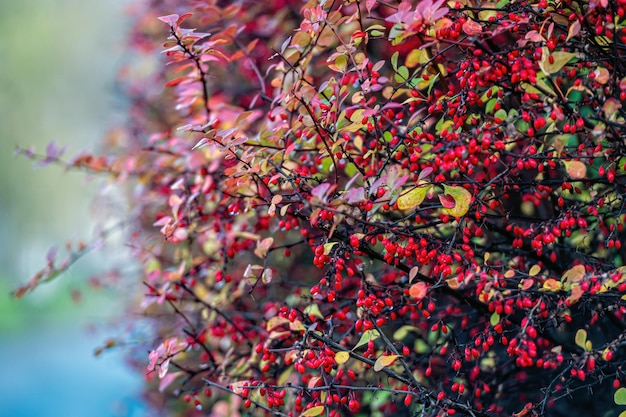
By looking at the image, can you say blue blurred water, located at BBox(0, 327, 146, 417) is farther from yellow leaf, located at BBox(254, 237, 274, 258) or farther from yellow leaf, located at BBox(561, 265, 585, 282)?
yellow leaf, located at BBox(561, 265, 585, 282)

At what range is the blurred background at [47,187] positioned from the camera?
38.2 ft

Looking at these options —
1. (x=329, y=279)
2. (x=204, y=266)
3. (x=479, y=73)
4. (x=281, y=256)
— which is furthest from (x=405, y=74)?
(x=281, y=256)

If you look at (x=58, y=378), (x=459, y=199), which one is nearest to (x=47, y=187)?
(x=58, y=378)

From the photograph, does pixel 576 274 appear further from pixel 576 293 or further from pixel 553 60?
pixel 553 60

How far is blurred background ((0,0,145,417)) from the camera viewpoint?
11.6 meters

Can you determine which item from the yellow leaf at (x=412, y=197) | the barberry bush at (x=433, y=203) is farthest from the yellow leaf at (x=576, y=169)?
the yellow leaf at (x=412, y=197)

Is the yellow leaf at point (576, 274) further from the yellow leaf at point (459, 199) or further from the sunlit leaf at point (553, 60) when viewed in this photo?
the sunlit leaf at point (553, 60)

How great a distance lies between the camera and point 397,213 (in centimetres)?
232

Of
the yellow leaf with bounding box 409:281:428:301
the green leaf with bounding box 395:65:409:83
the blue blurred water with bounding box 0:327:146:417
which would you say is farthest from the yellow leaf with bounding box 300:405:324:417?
the blue blurred water with bounding box 0:327:146:417

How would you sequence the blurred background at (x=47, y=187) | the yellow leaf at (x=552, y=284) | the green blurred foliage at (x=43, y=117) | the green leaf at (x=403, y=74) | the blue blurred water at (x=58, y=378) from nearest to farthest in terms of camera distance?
the yellow leaf at (x=552, y=284) < the green leaf at (x=403, y=74) < the blue blurred water at (x=58, y=378) < the blurred background at (x=47, y=187) < the green blurred foliage at (x=43, y=117)

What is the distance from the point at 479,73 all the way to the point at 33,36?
1458cm

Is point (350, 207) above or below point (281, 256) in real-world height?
above

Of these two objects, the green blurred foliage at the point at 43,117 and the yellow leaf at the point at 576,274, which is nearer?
the yellow leaf at the point at 576,274

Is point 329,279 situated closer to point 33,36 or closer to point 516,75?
point 516,75
